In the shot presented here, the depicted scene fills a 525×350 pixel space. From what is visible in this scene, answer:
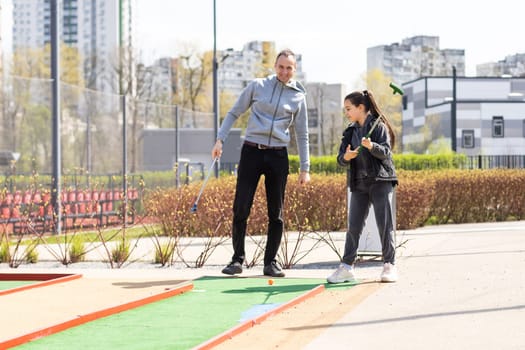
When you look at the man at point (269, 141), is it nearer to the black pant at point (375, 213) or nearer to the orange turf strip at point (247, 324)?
the black pant at point (375, 213)

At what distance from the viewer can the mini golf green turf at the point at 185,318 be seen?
605 cm

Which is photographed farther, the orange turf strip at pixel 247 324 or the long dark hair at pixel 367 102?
the long dark hair at pixel 367 102

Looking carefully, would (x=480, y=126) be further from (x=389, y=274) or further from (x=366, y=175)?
(x=389, y=274)

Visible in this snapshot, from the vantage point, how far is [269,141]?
9.55 m

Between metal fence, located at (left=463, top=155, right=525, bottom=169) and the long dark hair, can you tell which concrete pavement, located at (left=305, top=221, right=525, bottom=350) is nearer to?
the long dark hair

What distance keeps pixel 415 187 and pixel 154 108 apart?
9545 millimetres

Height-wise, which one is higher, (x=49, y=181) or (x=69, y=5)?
(x=69, y=5)

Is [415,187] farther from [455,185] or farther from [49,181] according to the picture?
[49,181]

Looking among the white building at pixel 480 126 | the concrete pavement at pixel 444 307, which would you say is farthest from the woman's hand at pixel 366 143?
the white building at pixel 480 126

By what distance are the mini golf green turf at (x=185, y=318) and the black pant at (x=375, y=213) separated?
0.45 meters

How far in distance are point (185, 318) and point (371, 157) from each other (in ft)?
9.36

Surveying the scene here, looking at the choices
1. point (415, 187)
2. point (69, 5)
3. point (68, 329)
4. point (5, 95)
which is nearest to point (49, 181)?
point (5, 95)

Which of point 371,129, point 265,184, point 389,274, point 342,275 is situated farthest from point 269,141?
point 389,274

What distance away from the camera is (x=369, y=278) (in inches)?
377
